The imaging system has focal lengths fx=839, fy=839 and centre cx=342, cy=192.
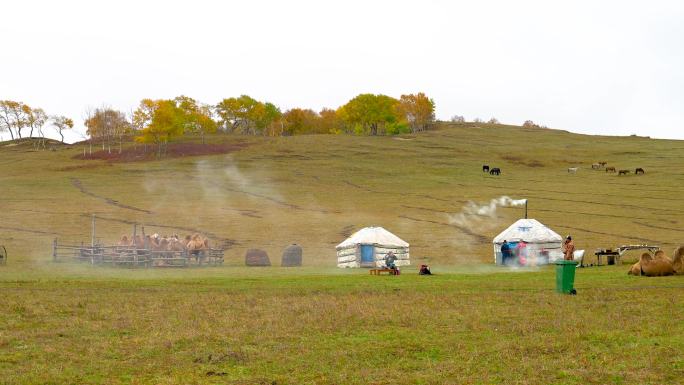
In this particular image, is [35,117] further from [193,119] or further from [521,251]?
[521,251]

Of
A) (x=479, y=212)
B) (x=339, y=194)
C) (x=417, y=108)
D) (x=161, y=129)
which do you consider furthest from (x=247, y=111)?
(x=479, y=212)

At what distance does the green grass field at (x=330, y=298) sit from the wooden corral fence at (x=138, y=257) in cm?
184

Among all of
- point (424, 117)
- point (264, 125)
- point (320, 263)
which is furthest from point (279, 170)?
point (424, 117)

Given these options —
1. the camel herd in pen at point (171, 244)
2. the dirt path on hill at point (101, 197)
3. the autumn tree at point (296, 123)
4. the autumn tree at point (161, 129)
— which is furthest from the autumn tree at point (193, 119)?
the camel herd in pen at point (171, 244)

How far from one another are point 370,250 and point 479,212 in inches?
959

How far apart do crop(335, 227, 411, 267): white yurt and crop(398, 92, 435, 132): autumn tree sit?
448 feet

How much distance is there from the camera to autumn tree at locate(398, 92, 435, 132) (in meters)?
178

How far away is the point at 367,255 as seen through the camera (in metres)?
41.4

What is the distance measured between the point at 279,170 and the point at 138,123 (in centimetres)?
5860

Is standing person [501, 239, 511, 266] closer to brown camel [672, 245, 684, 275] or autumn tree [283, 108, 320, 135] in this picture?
brown camel [672, 245, 684, 275]

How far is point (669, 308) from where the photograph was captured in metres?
18.5

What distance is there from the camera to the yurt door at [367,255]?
4128 centimetres

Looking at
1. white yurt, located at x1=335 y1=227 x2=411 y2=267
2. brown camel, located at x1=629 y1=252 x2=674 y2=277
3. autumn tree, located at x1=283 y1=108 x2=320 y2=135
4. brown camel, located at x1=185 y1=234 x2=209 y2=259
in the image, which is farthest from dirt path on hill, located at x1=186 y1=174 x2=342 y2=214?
autumn tree, located at x1=283 y1=108 x2=320 y2=135

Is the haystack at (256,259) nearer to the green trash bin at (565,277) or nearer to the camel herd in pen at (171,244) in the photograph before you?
the camel herd in pen at (171,244)
